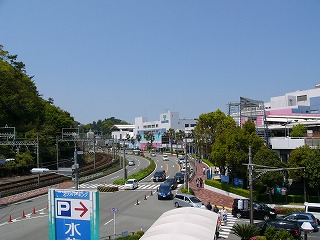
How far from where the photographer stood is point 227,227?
26.9 metres

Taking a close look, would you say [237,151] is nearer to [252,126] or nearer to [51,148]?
[252,126]

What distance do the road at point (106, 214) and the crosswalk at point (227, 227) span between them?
5204mm

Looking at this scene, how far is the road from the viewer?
24.6 metres

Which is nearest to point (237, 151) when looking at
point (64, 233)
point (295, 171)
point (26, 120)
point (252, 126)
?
point (252, 126)

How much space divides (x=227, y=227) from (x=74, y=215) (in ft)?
55.3

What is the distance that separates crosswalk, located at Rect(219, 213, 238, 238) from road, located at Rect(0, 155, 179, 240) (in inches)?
205

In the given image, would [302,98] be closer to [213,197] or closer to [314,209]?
[213,197]

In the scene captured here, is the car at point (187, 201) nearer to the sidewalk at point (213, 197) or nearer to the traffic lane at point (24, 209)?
the sidewalk at point (213, 197)

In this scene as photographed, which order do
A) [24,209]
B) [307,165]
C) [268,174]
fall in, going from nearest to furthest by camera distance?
[24,209]
[307,165]
[268,174]

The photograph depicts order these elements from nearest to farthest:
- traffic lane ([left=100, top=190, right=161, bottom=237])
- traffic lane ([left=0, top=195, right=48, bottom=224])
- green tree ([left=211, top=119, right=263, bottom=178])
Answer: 1. traffic lane ([left=100, top=190, right=161, bottom=237])
2. traffic lane ([left=0, top=195, right=48, bottom=224])
3. green tree ([left=211, top=119, right=263, bottom=178])

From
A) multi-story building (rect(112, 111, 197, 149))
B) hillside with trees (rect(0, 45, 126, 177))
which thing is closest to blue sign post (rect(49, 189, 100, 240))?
hillside with trees (rect(0, 45, 126, 177))

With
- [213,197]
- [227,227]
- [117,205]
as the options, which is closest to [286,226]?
[227,227]

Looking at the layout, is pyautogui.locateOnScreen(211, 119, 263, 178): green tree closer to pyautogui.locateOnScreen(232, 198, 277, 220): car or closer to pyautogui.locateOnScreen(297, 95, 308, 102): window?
pyautogui.locateOnScreen(232, 198, 277, 220): car

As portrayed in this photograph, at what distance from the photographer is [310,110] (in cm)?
8644
